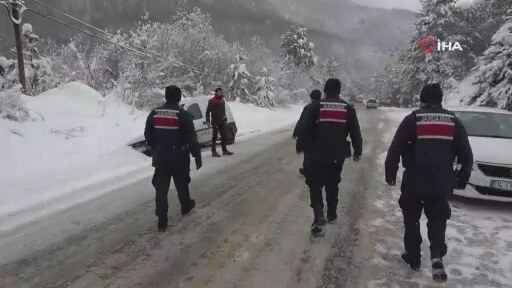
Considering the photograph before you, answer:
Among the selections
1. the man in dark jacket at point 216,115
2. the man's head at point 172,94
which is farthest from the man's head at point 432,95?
the man in dark jacket at point 216,115

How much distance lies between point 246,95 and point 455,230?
3454 cm

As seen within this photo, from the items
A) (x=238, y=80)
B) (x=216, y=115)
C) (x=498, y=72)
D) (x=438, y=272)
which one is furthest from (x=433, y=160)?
(x=238, y=80)

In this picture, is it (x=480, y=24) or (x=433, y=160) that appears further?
(x=480, y=24)

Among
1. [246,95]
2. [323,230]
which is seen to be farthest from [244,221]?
[246,95]

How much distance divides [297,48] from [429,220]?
180 feet

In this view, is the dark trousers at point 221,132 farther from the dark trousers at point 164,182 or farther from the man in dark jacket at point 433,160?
the man in dark jacket at point 433,160

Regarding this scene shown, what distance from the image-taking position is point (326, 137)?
5508mm

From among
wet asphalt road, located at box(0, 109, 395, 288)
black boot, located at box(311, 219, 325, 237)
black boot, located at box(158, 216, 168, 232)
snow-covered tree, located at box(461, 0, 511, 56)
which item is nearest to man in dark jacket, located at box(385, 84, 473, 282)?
wet asphalt road, located at box(0, 109, 395, 288)

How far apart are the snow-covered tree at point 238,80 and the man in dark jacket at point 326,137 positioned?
3379cm

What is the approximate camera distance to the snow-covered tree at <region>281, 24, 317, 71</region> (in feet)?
189

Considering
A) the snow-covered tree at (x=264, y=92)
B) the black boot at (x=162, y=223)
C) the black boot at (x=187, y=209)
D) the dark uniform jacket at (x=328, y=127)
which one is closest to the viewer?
the dark uniform jacket at (x=328, y=127)

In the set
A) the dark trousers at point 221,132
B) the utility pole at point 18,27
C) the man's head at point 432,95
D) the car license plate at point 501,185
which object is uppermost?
the utility pole at point 18,27

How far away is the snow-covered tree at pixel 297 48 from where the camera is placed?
189ft

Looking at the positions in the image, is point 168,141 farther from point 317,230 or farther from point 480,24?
point 480,24
